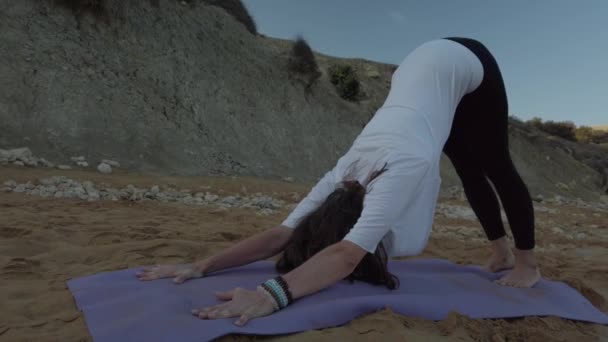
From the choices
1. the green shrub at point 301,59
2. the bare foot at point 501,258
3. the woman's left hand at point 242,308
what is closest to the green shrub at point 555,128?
the green shrub at point 301,59

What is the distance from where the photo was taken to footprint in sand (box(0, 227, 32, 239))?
3.06 m

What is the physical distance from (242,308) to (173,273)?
656mm

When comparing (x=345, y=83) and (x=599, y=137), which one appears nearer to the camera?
(x=345, y=83)

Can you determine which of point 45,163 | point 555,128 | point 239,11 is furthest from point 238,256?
point 555,128

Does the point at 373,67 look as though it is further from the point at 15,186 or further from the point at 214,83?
the point at 15,186

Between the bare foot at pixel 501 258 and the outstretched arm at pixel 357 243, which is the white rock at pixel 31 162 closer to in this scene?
the outstretched arm at pixel 357 243

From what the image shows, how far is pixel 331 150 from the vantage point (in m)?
12.7

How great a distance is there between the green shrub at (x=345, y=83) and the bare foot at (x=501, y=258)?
12.4 meters

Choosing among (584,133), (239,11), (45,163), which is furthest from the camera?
(584,133)

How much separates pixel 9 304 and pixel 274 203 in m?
4.73

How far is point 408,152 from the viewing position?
1986 millimetres

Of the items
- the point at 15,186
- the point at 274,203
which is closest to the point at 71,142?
the point at 15,186

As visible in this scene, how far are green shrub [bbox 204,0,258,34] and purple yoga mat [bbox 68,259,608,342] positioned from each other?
12.3m

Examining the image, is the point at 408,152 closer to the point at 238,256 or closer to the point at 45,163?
the point at 238,256
